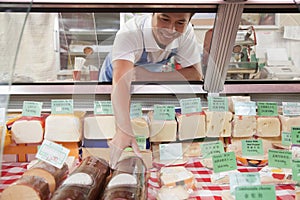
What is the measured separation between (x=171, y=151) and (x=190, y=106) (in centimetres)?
22

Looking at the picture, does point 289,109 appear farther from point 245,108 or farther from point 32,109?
point 32,109

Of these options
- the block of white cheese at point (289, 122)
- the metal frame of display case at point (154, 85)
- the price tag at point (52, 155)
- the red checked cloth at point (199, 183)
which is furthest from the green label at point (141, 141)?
the block of white cheese at point (289, 122)

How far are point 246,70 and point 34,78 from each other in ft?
4.32

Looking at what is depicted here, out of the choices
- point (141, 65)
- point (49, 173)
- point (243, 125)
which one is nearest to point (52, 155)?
point (49, 173)

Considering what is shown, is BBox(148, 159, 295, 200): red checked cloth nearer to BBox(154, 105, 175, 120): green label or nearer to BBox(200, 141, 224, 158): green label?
BBox(200, 141, 224, 158): green label

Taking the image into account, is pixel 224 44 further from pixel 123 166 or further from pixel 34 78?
pixel 34 78

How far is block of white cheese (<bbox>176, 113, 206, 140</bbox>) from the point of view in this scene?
1402mm

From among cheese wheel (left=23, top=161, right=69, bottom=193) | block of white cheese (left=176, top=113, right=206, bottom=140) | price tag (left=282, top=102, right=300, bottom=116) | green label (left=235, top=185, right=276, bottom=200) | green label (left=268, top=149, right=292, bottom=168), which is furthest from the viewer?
price tag (left=282, top=102, right=300, bottom=116)

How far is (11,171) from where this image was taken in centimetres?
128

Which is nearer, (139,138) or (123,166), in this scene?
(123,166)

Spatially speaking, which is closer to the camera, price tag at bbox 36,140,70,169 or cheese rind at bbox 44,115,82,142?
price tag at bbox 36,140,70,169

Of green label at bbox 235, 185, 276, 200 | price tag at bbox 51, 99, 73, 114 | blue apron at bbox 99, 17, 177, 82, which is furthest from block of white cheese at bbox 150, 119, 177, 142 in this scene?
green label at bbox 235, 185, 276, 200

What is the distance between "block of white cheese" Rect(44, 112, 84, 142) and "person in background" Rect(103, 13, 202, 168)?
20 cm

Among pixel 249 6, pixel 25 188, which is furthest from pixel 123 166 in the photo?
pixel 249 6
